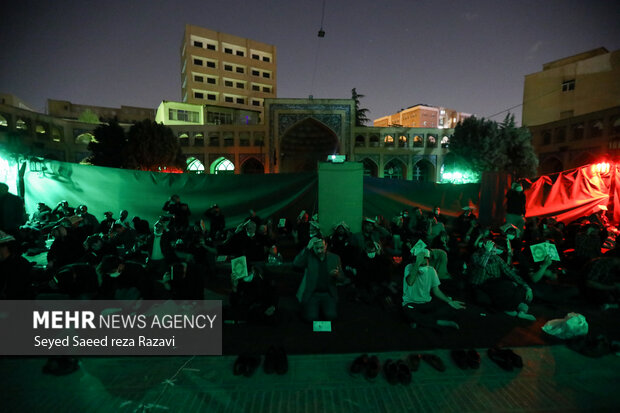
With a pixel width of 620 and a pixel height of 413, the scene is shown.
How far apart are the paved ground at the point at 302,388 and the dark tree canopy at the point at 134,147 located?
862 inches

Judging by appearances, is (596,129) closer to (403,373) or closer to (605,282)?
(605,282)

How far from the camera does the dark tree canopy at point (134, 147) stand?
22.4m

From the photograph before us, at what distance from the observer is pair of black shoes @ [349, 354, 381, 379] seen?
308 centimetres

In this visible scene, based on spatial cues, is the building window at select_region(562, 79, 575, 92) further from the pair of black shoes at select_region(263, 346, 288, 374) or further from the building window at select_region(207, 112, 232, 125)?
the pair of black shoes at select_region(263, 346, 288, 374)

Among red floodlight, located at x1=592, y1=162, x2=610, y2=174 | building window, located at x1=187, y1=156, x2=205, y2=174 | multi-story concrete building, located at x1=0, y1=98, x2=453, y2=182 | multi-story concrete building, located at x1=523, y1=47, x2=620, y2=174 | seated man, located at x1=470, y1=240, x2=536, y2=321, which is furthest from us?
building window, located at x1=187, y1=156, x2=205, y2=174

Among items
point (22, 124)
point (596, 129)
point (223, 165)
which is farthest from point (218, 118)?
point (596, 129)

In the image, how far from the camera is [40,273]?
5199 mm

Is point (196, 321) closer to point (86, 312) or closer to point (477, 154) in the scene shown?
point (86, 312)

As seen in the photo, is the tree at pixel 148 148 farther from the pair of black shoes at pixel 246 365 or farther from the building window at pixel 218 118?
the pair of black shoes at pixel 246 365

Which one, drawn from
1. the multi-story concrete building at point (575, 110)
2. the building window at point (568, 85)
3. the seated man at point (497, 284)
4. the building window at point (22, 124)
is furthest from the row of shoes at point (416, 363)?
the building window at point (568, 85)

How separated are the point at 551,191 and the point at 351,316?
30.7ft

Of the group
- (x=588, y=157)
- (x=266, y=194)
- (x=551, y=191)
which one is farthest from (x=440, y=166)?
(x=266, y=194)

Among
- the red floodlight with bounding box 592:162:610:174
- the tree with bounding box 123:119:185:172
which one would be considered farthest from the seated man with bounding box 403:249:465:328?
the tree with bounding box 123:119:185:172

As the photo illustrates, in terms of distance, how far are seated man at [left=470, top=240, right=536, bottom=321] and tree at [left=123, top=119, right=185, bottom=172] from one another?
906 inches
